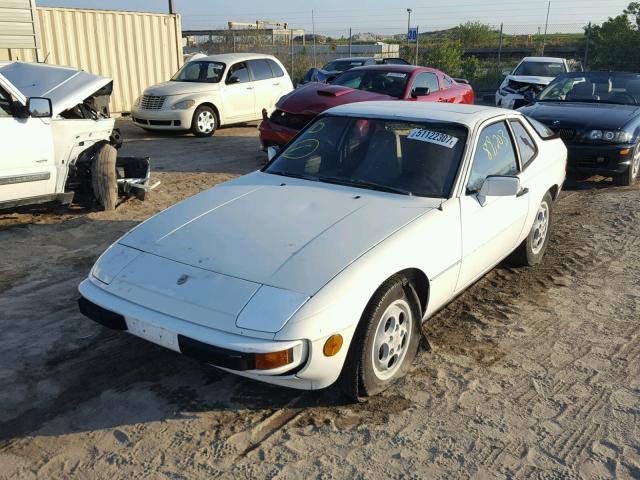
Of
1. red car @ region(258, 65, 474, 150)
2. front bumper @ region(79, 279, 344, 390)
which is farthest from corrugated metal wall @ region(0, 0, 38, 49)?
front bumper @ region(79, 279, 344, 390)

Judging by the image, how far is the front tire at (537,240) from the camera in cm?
526

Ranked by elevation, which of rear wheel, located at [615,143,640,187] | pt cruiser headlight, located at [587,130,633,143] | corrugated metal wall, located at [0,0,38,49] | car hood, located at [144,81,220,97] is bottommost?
rear wheel, located at [615,143,640,187]

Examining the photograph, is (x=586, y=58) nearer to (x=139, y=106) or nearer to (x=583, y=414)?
(x=139, y=106)

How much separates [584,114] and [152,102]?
26.4 ft

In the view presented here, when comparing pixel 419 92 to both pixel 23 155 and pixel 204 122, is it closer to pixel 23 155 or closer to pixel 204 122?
pixel 204 122

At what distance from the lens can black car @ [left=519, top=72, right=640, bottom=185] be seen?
8.17 metres

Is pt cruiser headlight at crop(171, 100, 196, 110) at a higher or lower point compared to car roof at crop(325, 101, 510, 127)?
lower

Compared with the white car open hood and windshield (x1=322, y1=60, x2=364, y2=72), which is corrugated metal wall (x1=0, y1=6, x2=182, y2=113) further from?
the white car open hood

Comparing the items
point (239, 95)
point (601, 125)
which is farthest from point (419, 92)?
point (239, 95)

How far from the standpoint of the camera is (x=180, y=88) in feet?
40.3

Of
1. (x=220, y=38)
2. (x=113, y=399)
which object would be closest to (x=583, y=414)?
(x=113, y=399)

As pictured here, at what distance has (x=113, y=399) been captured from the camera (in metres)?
3.32

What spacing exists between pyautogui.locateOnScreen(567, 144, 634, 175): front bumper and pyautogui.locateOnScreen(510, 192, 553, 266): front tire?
10.2 ft

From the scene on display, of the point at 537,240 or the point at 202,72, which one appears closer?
the point at 537,240
